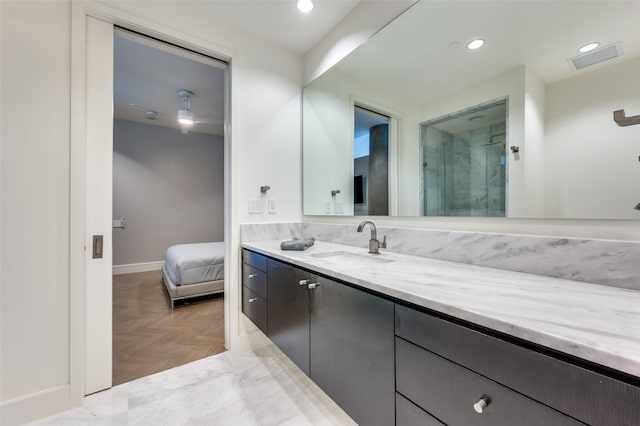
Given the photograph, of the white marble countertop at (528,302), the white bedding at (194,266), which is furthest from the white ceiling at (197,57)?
the white bedding at (194,266)

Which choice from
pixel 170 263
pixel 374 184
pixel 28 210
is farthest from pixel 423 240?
pixel 170 263

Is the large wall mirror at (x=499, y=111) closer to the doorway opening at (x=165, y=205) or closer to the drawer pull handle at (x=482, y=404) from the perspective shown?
the drawer pull handle at (x=482, y=404)

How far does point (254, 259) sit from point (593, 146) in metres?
1.86

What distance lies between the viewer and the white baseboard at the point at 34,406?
1.35 metres

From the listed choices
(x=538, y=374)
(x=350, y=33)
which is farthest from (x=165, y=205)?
(x=538, y=374)

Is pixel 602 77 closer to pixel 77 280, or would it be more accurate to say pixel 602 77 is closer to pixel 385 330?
pixel 385 330

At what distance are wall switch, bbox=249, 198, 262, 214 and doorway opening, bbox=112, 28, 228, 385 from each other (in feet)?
3.28

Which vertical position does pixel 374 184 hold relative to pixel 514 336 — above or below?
above

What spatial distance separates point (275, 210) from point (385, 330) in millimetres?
1565

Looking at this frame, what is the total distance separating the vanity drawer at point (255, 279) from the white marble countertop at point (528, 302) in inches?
26.2

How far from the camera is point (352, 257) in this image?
1586mm

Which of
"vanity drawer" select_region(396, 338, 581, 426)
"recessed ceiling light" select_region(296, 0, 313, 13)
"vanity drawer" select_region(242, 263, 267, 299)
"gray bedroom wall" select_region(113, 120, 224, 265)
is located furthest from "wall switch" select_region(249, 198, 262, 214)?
"gray bedroom wall" select_region(113, 120, 224, 265)

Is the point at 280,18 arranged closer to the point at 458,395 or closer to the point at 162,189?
the point at 458,395

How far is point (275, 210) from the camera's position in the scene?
7.43ft
